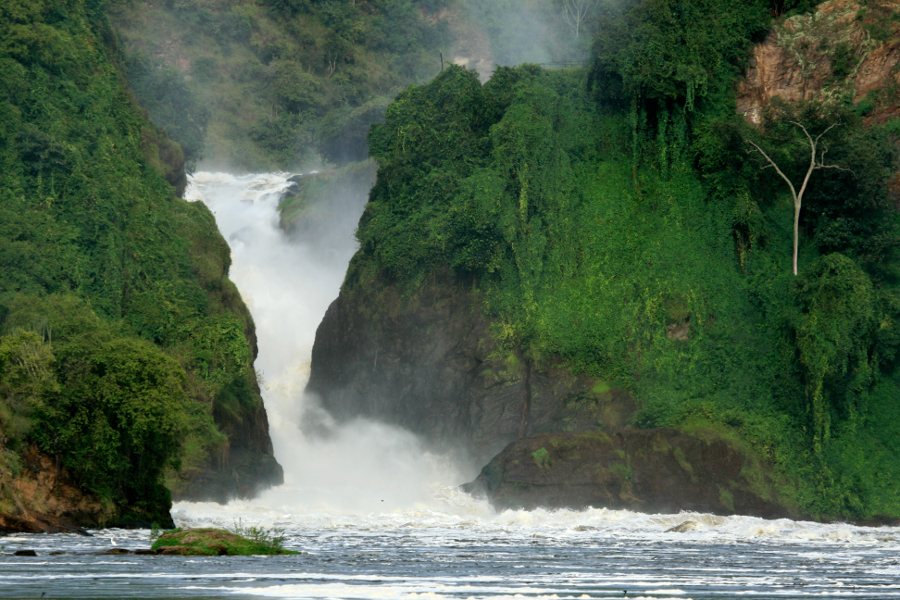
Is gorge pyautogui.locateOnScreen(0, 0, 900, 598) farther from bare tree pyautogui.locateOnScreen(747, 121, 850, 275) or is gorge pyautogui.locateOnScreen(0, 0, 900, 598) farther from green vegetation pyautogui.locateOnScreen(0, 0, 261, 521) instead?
bare tree pyautogui.locateOnScreen(747, 121, 850, 275)

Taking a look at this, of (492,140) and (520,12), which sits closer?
(492,140)

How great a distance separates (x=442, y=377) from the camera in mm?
50969

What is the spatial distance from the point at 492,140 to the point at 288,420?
767 inches

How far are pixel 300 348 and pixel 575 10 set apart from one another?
4445 centimetres

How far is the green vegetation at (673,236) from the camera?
4422 cm

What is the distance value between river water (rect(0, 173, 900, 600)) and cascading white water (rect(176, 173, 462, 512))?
11 cm

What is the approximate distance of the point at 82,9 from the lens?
59688 mm

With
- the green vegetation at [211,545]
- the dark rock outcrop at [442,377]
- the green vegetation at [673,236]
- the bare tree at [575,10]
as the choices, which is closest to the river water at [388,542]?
the green vegetation at [211,545]

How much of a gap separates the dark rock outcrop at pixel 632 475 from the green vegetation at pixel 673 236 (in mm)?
1060

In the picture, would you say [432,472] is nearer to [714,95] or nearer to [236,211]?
[714,95]

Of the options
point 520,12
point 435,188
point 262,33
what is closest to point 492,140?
point 435,188

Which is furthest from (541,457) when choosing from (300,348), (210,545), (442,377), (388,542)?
(300,348)

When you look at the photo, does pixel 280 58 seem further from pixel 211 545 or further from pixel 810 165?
pixel 211 545

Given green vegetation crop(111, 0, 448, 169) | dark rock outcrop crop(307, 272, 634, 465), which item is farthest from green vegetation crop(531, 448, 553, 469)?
green vegetation crop(111, 0, 448, 169)
